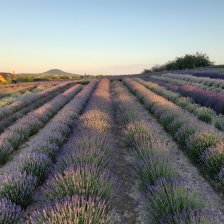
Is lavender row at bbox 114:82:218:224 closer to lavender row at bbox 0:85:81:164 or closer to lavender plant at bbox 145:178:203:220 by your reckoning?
lavender plant at bbox 145:178:203:220

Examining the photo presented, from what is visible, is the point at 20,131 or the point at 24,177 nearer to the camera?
the point at 24,177

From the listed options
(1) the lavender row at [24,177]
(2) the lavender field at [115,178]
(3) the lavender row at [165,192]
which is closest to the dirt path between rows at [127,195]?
(2) the lavender field at [115,178]

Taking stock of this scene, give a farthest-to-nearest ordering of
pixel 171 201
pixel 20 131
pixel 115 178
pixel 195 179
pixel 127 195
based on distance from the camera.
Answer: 1. pixel 20 131
2. pixel 195 179
3. pixel 127 195
4. pixel 115 178
5. pixel 171 201

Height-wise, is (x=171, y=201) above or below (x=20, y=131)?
above

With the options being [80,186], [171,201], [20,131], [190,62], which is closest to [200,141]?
[171,201]

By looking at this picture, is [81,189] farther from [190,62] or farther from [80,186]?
[190,62]

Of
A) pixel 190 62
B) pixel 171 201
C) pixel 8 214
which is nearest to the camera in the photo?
pixel 171 201

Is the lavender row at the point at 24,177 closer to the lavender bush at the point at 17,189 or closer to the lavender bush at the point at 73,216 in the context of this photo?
the lavender bush at the point at 17,189

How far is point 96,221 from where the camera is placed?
3311mm

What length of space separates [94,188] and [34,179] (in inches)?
48.4

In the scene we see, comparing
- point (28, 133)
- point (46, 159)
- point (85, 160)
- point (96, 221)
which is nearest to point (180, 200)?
point (96, 221)

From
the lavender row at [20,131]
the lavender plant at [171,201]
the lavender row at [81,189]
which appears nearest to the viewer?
the lavender row at [81,189]

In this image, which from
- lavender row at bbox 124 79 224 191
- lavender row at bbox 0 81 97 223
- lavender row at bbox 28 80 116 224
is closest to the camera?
lavender row at bbox 28 80 116 224

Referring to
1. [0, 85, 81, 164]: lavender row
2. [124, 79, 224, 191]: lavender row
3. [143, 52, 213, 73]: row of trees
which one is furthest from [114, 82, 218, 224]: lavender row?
[143, 52, 213, 73]: row of trees
